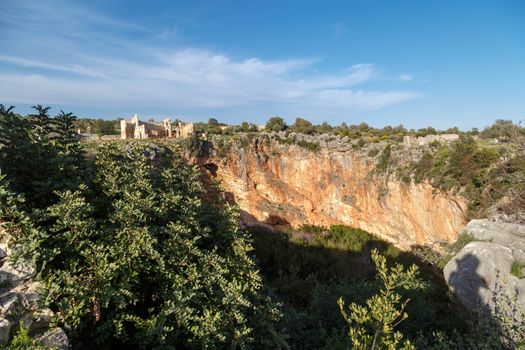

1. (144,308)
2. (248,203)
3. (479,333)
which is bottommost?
(248,203)

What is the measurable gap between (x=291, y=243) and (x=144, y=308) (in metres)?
16.7

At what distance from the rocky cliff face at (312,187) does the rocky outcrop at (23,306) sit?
21.4 metres

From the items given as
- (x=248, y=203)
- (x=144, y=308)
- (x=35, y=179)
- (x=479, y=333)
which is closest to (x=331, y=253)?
(x=248, y=203)

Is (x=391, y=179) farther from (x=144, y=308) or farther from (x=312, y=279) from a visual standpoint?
(x=144, y=308)

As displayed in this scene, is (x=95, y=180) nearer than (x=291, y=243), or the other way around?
(x=95, y=180)

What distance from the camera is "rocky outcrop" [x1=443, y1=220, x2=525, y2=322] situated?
7.06 m

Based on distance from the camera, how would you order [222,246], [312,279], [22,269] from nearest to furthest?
[22,269] < [222,246] < [312,279]

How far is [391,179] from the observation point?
2170 cm

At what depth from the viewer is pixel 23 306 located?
13.0 ft

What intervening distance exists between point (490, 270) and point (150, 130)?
3029 cm

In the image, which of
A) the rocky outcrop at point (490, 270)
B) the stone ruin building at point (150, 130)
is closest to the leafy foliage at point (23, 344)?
the rocky outcrop at point (490, 270)

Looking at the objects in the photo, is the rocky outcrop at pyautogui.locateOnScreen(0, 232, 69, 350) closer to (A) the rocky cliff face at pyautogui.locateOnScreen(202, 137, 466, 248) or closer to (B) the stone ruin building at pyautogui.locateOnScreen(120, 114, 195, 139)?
(A) the rocky cliff face at pyautogui.locateOnScreen(202, 137, 466, 248)

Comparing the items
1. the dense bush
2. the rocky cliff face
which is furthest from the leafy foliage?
the rocky cliff face

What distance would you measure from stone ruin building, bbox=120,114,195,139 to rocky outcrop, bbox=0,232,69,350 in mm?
23749
